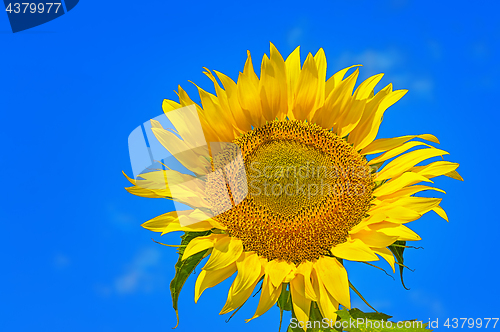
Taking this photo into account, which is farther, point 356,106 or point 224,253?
point 356,106

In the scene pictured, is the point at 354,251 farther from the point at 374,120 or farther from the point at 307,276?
the point at 374,120

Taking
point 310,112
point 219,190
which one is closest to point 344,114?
point 310,112

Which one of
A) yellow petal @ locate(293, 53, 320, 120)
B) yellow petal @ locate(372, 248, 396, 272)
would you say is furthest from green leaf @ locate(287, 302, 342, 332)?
yellow petal @ locate(293, 53, 320, 120)

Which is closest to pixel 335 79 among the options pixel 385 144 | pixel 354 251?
pixel 385 144

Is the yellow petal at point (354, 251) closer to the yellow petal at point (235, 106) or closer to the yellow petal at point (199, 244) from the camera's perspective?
the yellow petal at point (199, 244)

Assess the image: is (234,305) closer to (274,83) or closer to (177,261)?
(177,261)

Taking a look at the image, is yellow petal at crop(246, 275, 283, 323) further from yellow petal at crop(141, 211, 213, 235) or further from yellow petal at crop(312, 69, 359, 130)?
yellow petal at crop(312, 69, 359, 130)
